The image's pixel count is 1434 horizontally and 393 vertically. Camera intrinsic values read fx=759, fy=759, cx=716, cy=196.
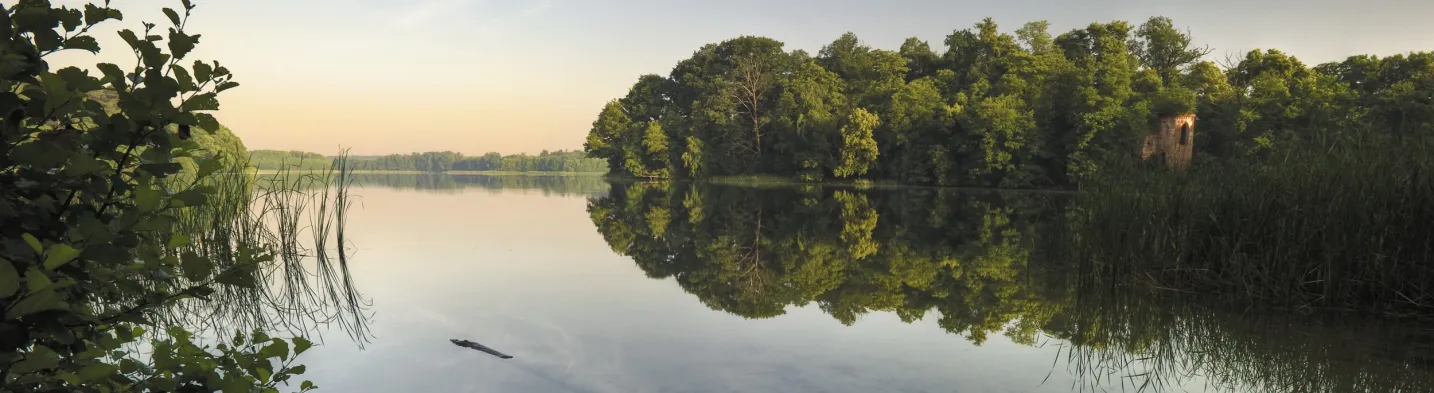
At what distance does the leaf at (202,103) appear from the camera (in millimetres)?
1634

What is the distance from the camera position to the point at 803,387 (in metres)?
4.82

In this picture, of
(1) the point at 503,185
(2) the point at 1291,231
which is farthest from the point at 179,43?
(1) the point at 503,185

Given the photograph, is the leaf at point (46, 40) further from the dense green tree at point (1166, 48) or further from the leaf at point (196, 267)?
the dense green tree at point (1166, 48)

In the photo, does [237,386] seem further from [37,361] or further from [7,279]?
[7,279]

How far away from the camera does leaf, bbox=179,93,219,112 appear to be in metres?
1.63

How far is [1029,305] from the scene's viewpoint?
7574 mm

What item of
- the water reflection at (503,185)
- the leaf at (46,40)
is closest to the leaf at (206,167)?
the leaf at (46,40)

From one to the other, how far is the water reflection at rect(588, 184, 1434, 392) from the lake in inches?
1.1

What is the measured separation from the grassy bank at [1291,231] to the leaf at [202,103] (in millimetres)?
7974

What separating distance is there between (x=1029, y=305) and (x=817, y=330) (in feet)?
8.23

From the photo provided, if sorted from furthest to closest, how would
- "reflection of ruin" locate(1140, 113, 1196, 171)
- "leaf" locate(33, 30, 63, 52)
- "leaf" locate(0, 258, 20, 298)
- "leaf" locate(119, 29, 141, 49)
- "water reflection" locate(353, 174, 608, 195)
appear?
1. "water reflection" locate(353, 174, 608, 195)
2. "reflection of ruin" locate(1140, 113, 1196, 171)
3. "leaf" locate(119, 29, 141, 49)
4. "leaf" locate(33, 30, 63, 52)
5. "leaf" locate(0, 258, 20, 298)

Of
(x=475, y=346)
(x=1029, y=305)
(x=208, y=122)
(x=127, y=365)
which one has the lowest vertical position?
(x=475, y=346)

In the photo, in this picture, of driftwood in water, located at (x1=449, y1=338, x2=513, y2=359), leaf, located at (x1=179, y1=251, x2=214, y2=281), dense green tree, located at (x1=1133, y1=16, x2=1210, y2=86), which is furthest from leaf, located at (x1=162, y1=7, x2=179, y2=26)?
dense green tree, located at (x1=1133, y1=16, x2=1210, y2=86)

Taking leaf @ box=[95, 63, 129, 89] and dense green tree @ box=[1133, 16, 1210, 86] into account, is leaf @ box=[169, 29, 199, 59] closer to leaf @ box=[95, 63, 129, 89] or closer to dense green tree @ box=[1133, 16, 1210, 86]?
leaf @ box=[95, 63, 129, 89]
